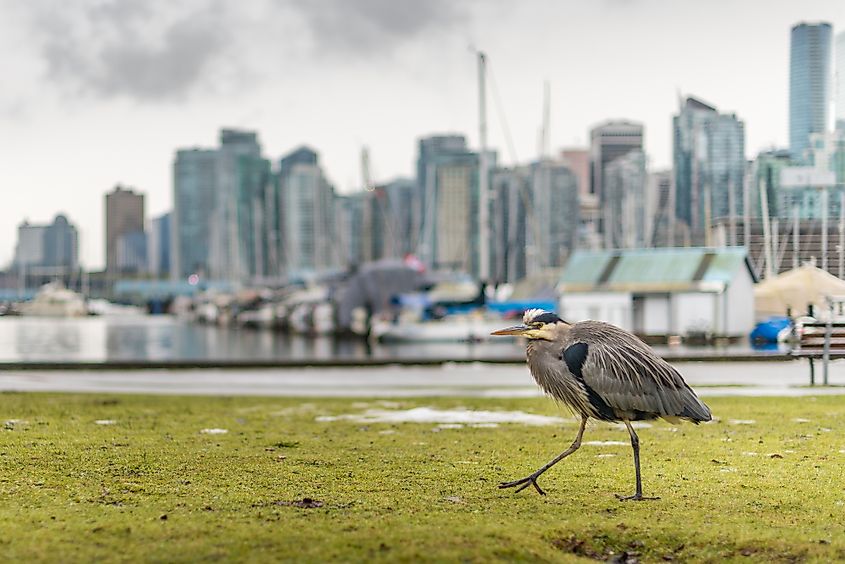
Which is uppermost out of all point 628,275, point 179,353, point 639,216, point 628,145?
point 628,145

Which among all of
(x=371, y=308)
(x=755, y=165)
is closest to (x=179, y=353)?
(x=371, y=308)

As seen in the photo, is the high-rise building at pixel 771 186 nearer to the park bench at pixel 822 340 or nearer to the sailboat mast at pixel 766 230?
the sailboat mast at pixel 766 230

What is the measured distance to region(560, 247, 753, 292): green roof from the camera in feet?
190

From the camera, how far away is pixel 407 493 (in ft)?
34.8

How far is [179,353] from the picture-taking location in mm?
89375

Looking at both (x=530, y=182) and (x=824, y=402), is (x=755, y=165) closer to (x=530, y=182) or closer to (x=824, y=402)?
(x=824, y=402)

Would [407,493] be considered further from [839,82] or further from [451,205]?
[451,205]

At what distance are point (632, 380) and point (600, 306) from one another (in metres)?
51.2

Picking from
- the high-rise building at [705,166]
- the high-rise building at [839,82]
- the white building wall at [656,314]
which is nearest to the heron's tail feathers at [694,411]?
the white building wall at [656,314]

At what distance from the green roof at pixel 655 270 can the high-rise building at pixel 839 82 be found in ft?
30.5

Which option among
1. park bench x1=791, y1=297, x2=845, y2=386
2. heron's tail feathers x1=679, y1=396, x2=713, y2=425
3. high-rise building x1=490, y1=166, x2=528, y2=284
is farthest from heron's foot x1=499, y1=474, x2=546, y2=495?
high-rise building x1=490, y1=166, x2=528, y2=284

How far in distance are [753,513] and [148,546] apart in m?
5.79

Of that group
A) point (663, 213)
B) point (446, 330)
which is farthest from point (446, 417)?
point (663, 213)

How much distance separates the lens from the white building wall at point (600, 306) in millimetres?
60312
